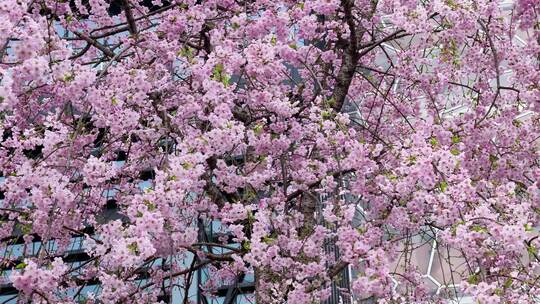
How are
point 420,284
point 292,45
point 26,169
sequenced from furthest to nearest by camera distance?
point 420,284
point 292,45
point 26,169

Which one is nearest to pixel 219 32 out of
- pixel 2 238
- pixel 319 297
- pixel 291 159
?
pixel 291 159

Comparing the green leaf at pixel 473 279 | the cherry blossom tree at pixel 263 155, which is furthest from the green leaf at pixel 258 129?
the green leaf at pixel 473 279

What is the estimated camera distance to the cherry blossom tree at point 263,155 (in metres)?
2.92

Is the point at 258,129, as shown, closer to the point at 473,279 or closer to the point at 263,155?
the point at 263,155

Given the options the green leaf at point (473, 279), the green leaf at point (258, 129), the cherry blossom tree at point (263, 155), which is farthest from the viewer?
the green leaf at point (258, 129)

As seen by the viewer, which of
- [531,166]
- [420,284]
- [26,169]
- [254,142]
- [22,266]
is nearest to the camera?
[22,266]

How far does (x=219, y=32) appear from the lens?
3.74 metres

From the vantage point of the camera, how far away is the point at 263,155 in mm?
3795

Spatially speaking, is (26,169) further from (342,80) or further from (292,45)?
(342,80)

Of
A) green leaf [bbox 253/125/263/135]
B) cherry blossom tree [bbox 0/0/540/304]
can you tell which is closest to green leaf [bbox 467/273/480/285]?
cherry blossom tree [bbox 0/0/540/304]

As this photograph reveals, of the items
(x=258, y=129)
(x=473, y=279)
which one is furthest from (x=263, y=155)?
(x=473, y=279)

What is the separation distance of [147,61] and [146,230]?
1483 mm

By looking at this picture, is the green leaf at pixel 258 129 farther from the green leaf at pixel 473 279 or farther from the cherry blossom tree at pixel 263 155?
the green leaf at pixel 473 279

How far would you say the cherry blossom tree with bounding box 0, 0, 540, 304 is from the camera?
292 cm
